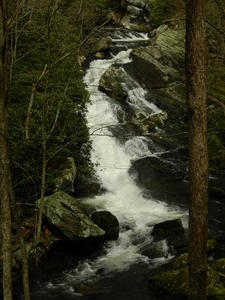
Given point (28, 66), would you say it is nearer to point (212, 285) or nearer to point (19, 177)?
point (19, 177)

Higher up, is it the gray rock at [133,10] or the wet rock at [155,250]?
the gray rock at [133,10]

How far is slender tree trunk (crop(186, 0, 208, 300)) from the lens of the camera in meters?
6.82

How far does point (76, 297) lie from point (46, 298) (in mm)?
720

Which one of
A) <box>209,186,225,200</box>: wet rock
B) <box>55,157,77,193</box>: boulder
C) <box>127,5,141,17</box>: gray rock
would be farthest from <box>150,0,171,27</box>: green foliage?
<box>55,157,77,193</box>: boulder

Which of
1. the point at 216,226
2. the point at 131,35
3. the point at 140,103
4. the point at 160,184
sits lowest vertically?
the point at 216,226

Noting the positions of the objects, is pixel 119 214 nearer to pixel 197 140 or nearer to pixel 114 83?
pixel 197 140

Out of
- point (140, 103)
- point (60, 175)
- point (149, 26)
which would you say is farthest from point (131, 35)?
point (60, 175)

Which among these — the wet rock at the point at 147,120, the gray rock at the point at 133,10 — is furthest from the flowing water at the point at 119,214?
the gray rock at the point at 133,10

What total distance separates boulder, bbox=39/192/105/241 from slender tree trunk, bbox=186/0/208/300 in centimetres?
561

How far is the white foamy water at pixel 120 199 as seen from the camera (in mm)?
12023

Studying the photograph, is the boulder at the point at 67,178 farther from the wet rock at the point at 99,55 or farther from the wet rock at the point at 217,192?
the wet rock at the point at 99,55

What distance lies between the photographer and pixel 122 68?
25297 mm

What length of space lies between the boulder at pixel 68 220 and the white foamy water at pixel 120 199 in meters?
0.75

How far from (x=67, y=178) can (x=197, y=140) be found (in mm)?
8726
